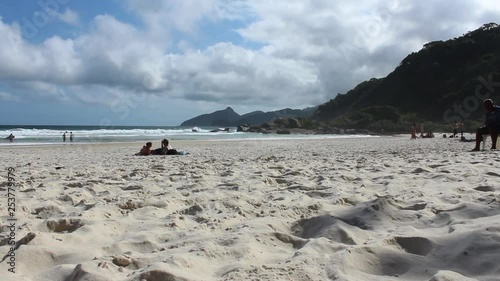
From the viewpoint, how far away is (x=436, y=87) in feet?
232

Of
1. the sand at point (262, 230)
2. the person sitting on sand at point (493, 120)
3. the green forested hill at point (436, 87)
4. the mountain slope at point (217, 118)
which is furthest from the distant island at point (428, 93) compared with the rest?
the mountain slope at point (217, 118)

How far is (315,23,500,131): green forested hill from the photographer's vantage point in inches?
2416

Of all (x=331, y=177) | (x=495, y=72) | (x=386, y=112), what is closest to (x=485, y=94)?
(x=495, y=72)

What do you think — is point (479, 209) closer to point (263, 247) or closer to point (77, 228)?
point (263, 247)

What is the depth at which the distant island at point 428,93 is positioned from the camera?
59.7m

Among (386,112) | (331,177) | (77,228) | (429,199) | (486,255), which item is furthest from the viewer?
(386,112)

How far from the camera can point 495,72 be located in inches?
2491

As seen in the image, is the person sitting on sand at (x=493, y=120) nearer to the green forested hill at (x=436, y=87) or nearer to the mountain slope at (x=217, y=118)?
the green forested hill at (x=436, y=87)

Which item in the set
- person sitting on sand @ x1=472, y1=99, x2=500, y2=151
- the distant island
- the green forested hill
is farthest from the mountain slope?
person sitting on sand @ x1=472, y1=99, x2=500, y2=151

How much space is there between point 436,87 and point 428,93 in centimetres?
164

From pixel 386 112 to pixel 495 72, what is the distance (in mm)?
18893

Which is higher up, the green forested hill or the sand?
the green forested hill

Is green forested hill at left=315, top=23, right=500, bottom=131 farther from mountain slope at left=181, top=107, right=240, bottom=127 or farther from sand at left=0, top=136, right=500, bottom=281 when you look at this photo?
mountain slope at left=181, top=107, right=240, bottom=127

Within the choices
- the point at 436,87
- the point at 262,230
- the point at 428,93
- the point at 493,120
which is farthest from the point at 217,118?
the point at 262,230
